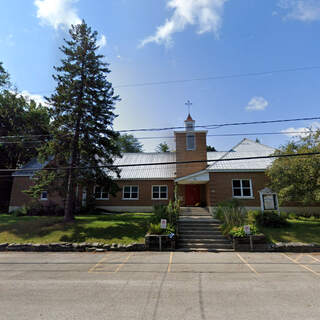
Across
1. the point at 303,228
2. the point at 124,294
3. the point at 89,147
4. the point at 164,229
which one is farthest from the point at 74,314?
the point at 303,228

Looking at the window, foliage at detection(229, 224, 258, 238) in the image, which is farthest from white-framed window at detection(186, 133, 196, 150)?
foliage at detection(229, 224, 258, 238)

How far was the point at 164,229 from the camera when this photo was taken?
460 inches

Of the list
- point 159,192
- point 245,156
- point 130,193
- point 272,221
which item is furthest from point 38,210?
point 245,156

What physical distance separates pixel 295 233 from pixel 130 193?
15726 millimetres

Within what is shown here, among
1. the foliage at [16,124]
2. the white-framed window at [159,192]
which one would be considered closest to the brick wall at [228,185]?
the white-framed window at [159,192]

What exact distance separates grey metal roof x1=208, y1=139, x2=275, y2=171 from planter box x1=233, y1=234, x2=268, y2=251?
26.6 feet

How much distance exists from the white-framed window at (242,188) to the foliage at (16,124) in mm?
25171

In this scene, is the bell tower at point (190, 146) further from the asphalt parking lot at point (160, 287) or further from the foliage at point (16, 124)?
the foliage at point (16, 124)

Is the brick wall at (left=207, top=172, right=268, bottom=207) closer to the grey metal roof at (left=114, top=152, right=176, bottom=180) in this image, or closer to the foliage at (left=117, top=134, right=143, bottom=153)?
the grey metal roof at (left=114, top=152, right=176, bottom=180)

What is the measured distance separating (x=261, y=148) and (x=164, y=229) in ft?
49.8

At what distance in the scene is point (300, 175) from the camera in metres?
A: 14.1

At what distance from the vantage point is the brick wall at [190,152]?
2236 cm

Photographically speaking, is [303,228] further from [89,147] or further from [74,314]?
[89,147]

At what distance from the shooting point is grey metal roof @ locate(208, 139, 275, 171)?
18797mm
